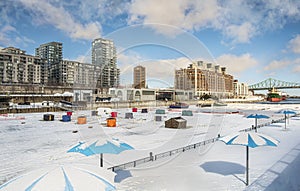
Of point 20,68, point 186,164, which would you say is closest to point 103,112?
point 186,164

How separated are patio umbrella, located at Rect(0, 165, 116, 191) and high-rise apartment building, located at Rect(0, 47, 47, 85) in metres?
100

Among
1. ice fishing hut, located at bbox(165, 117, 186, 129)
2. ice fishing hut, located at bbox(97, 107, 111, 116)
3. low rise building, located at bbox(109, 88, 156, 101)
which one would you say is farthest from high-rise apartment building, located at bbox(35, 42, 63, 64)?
ice fishing hut, located at bbox(165, 117, 186, 129)

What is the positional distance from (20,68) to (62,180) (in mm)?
109175

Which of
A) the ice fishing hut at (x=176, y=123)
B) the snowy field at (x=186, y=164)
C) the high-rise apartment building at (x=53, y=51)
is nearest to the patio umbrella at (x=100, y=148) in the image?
the snowy field at (x=186, y=164)

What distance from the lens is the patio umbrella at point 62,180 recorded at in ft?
13.2

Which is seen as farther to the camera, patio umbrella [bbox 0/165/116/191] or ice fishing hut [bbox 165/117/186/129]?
ice fishing hut [bbox 165/117/186/129]

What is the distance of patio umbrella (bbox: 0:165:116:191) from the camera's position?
13.2 ft

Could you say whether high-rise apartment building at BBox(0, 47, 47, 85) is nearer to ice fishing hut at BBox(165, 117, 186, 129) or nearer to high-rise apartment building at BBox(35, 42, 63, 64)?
high-rise apartment building at BBox(35, 42, 63, 64)

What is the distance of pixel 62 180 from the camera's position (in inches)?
166

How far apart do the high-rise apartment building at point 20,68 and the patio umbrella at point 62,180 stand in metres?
100

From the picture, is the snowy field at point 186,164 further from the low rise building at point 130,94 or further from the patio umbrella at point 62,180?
the low rise building at point 130,94

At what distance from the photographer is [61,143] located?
51.5 ft

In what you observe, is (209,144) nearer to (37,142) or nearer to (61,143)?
(61,143)

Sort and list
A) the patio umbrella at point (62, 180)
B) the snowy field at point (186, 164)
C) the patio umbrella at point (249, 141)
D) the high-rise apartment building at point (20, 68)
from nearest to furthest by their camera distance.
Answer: the patio umbrella at point (62, 180), the patio umbrella at point (249, 141), the snowy field at point (186, 164), the high-rise apartment building at point (20, 68)
